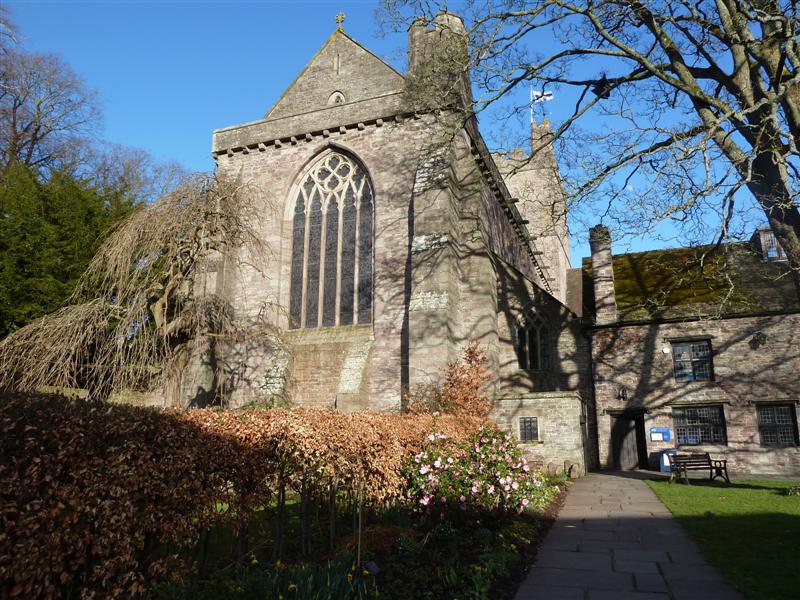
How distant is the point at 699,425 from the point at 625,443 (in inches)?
100

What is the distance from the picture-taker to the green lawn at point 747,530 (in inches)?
233

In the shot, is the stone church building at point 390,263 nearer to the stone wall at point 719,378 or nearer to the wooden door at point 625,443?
the wooden door at point 625,443

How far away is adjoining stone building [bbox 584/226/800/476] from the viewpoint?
1862cm

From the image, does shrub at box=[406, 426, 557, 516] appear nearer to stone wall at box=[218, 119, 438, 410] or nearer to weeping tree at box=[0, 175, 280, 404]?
stone wall at box=[218, 119, 438, 410]

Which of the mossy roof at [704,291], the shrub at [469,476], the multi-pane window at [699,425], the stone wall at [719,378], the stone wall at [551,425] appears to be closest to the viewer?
the shrub at [469,476]

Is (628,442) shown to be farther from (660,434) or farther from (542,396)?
(542,396)

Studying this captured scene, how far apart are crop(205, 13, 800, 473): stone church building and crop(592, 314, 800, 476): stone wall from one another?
1.03 ft

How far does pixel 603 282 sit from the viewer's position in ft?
70.9

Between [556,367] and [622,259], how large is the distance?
848 cm

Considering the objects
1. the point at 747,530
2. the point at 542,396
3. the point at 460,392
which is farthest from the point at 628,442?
the point at 747,530

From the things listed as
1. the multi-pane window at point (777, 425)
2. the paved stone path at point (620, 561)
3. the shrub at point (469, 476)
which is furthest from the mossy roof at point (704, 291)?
the shrub at point (469, 476)

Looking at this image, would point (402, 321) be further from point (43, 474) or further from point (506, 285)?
point (43, 474)

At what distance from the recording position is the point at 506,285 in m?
21.5

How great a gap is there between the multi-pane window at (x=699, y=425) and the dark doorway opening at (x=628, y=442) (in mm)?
1196
